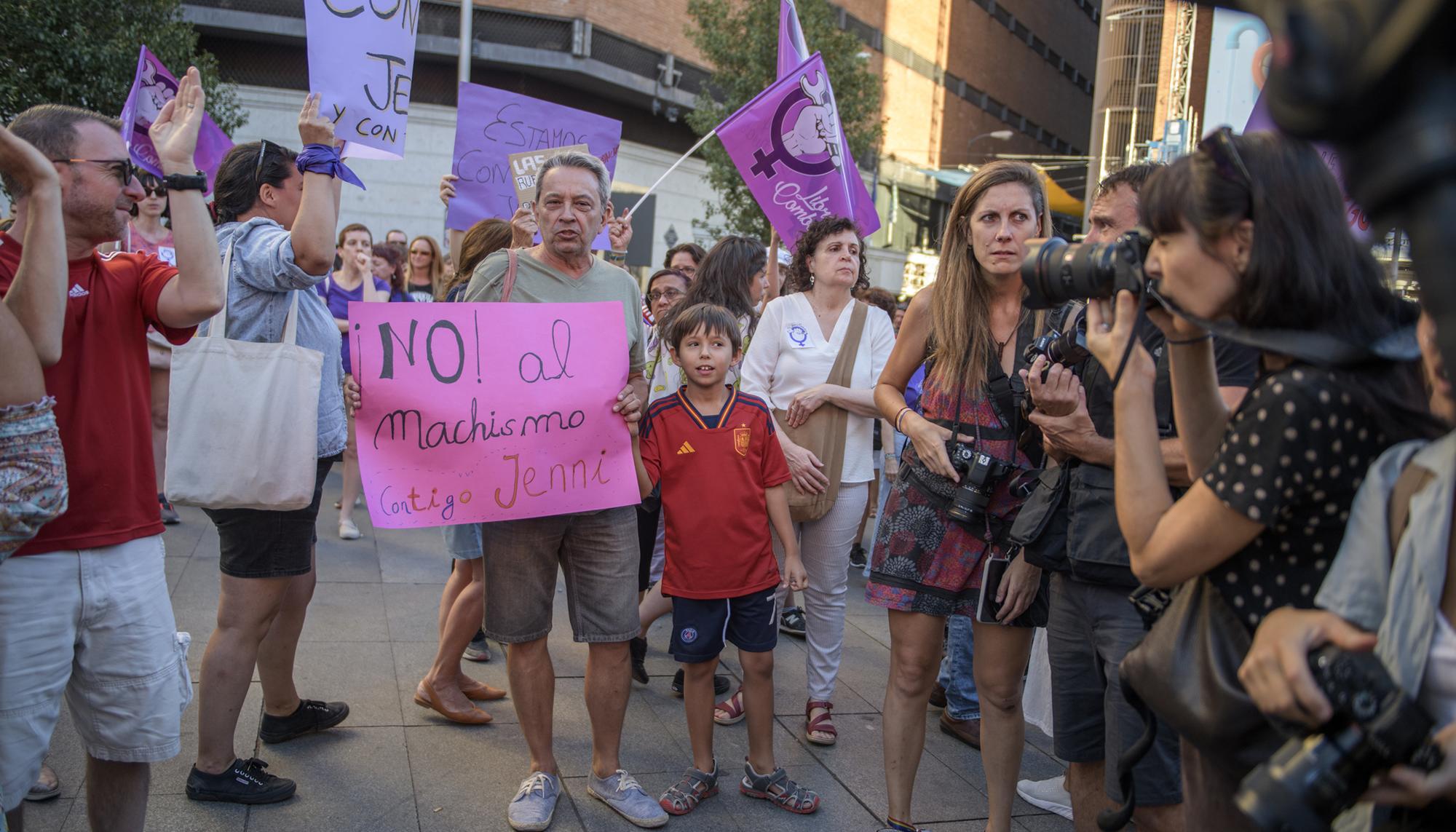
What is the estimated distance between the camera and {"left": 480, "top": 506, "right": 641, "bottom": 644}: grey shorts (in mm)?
3523

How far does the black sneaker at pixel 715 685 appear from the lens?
15.6ft

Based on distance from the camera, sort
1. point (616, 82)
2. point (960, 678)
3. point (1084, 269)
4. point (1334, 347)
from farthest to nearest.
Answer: point (616, 82)
point (960, 678)
point (1084, 269)
point (1334, 347)

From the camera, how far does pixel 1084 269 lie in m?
2.07

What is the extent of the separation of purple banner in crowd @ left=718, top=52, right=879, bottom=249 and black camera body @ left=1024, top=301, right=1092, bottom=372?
2915mm

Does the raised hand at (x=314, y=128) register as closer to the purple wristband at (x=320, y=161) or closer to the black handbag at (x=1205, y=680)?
the purple wristband at (x=320, y=161)

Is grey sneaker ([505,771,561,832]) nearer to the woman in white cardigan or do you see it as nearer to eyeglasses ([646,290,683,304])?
the woman in white cardigan

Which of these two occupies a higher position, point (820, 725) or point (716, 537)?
point (716, 537)

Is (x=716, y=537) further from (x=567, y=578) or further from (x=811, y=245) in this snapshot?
(x=811, y=245)

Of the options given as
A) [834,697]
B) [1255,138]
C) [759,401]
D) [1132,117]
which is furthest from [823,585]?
[1132,117]

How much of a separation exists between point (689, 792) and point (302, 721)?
149 centimetres

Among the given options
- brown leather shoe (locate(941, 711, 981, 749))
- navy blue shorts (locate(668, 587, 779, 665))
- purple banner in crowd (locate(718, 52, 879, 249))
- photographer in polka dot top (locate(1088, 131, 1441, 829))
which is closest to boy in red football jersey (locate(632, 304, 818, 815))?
navy blue shorts (locate(668, 587, 779, 665))

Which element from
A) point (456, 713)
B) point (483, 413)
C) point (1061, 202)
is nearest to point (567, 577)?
point (483, 413)

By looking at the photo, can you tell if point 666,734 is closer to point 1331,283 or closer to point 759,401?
point 759,401

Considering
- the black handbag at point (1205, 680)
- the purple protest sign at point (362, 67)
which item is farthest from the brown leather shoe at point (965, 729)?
the purple protest sign at point (362, 67)
